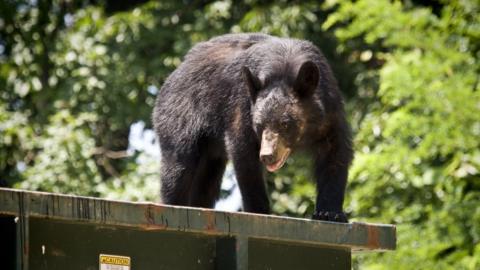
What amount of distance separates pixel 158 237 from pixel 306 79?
8.61ft

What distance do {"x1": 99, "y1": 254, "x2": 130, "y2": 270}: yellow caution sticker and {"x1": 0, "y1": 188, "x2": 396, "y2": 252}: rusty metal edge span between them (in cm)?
13

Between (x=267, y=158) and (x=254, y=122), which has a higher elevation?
(x=254, y=122)

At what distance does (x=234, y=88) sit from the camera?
23.4 feet

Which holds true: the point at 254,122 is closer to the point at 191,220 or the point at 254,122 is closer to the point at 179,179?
the point at 179,179

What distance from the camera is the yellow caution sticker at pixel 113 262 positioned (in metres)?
4.04

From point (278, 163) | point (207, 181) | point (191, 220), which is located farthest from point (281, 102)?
point (191, 220)

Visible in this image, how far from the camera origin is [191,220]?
431 centimetres

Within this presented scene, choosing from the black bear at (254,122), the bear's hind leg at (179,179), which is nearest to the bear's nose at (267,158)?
the black bear at (254,122)

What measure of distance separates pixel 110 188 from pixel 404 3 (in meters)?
4.19

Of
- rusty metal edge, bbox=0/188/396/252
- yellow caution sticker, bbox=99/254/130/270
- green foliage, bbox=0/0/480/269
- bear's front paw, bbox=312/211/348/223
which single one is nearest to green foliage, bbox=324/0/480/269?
green foliage, bbox=0/0/480/269

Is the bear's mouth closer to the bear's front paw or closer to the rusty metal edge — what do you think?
the bear's front paw

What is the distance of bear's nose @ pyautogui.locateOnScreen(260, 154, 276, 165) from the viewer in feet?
20.9

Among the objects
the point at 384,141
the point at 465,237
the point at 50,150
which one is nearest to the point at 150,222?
the point at 465,237

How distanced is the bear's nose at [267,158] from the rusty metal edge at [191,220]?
1.26 m
